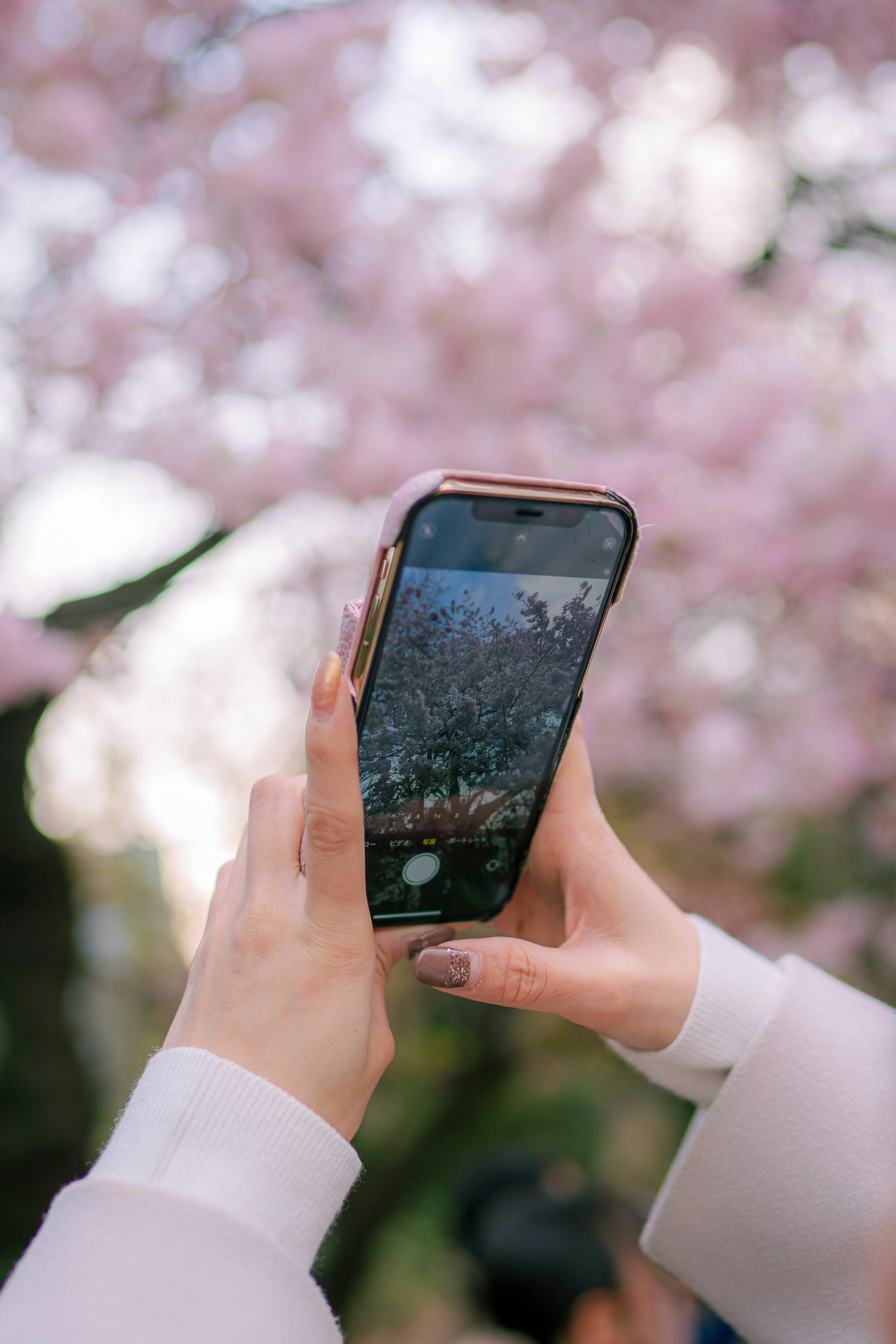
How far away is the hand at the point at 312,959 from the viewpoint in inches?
27.0

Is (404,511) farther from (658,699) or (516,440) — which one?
(658,699)

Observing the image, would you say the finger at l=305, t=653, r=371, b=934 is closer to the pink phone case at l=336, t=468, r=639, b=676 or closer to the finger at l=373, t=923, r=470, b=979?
the pink phone case at l=336, t=468, r=639, b=676

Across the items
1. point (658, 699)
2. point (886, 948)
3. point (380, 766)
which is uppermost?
point (380, 766)

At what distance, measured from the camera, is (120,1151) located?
2.09 ft

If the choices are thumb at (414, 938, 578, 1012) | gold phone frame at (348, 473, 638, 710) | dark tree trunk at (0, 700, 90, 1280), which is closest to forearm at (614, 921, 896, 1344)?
thumb at (414, 938, 578, 1012)

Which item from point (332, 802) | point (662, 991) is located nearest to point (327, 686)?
point (332, 802)

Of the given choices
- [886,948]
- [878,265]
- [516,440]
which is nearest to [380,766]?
[516,440]

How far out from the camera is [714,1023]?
35.2 inches

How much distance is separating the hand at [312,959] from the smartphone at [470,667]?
9cm

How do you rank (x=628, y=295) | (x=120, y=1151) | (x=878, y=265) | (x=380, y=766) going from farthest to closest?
(x=878, y=265) → (x=628, y=295) → (x=380, y=766) → (x=120, y=1151)

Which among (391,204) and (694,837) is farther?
(694,837)

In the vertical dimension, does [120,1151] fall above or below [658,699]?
above

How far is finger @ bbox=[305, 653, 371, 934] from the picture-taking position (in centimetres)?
68

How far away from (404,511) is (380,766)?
28cm
